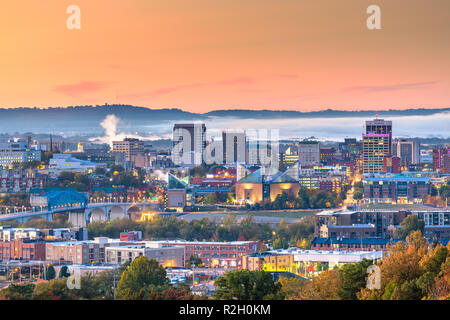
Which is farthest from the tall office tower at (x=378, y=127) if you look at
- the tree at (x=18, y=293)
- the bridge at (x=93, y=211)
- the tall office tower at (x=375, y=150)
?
the tree at (x=18, y=293)

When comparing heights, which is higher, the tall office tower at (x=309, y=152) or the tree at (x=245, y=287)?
the tall office tower at (x=309, y=152)

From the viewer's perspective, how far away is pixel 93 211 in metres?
42.0

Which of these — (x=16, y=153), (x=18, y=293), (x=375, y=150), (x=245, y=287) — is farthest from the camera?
(x=375, y=150)

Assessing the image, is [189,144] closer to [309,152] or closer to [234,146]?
[234,146]

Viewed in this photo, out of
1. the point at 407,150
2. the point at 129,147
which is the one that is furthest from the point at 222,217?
the point at 407,150

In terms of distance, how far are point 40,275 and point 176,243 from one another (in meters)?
4.79

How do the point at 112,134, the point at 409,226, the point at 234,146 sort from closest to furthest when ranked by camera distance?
1. the point at 409,226
2. the point at 234,146
3. the point at 112,134

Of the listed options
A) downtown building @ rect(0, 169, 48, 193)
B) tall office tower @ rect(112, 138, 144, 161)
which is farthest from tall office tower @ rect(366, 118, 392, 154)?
downtown building @ rect(0, 169, 48, 193)

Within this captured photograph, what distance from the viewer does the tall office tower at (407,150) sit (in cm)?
7481

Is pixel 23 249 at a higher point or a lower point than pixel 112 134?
lower

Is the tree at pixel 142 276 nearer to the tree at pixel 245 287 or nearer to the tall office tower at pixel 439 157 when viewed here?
the tree at pixel 245 287

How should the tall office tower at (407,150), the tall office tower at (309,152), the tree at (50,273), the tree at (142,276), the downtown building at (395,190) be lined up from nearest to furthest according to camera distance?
1. the tree at (142,276)
2. the tree at (50,273)
3. the downtown building at (395,190)
4. the tall office tower at (309,152)
5. the tall office tower at (407,150)

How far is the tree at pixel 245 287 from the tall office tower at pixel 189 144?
54.1 metres

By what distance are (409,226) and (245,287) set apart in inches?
688
